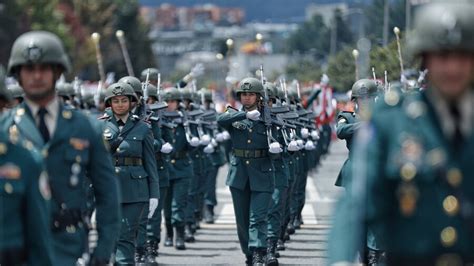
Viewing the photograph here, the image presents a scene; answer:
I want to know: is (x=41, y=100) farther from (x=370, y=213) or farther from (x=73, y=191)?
(x=370, y=213)

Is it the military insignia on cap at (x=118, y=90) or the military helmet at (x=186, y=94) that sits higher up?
the military helmet at (x=186, y=94)

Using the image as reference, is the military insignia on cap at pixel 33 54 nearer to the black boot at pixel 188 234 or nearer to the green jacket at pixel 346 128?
the green jacket at pixel 346 128

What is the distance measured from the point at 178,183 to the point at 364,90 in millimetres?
4665

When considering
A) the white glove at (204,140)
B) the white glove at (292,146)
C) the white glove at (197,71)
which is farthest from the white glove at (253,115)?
the white glove at (197,71)

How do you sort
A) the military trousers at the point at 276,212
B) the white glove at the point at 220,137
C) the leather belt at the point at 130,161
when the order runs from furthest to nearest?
1. the white glove at the point at 220,137
2. the military trousers at the point at 276,212
3. the leather belt at the point at 130,161

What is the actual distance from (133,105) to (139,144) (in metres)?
1.04

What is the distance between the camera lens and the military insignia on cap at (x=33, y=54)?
26.8ft

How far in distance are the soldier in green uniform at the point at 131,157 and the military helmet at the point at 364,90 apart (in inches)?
98.3

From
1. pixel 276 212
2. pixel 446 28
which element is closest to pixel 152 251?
pixel 276 212

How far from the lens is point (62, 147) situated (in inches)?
331

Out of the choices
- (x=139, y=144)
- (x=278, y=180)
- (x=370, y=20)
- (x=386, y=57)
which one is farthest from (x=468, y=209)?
(x=370, y=20)

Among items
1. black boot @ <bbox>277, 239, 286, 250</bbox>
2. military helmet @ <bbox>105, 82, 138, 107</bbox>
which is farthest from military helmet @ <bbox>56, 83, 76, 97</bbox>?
military helmet @ <bbox>105, 82, 138, 107</bbox>

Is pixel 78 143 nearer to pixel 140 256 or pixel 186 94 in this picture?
pixel 140 256

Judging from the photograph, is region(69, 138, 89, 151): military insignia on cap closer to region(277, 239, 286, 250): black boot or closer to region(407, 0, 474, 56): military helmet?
region(407, 0, 474, 56): military helmet
